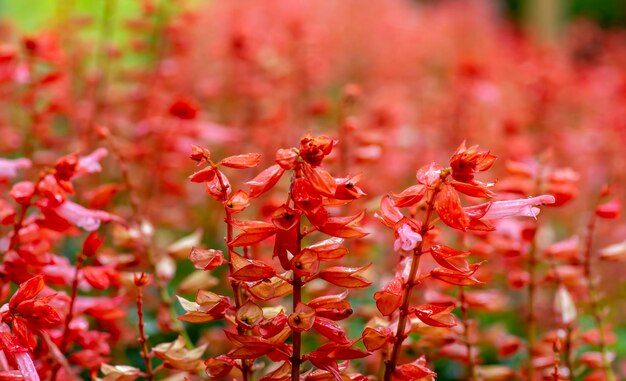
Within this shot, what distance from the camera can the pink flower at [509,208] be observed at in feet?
2.11

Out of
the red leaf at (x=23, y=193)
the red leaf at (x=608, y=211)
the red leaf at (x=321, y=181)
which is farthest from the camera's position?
the red leaf at (x=608, y=211)

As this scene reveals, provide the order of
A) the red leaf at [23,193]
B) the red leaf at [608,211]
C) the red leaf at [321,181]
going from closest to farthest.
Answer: the red leaf at [321,181] < the red leaf at [23,193] < the red leaf at [608,211]

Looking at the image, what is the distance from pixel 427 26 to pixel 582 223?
2.78 meters

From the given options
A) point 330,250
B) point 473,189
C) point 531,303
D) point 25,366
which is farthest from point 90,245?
point 531,303

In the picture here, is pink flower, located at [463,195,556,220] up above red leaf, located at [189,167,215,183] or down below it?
below

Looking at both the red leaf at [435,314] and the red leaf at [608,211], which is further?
the red leaf at [608,211]

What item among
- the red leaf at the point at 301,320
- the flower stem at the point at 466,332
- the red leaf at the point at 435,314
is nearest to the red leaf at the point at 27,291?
the red leaf at the point at 301,320

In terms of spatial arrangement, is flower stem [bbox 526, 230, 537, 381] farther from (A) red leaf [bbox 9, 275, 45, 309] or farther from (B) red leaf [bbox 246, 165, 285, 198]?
(A) red leaf [bbox 9, 275, 45, 309]

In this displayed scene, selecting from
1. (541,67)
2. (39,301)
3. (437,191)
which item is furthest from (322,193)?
(541,67)

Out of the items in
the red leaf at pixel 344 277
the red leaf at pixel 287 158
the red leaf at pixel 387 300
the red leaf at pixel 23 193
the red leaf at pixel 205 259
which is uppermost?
the red leaf at pixel 287 158

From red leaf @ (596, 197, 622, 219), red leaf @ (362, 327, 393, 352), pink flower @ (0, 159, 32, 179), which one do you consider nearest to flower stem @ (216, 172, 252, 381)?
red leaf @ (362, 327, 393, 352)

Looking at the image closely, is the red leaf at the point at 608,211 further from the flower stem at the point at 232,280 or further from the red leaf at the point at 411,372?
the flower stem at the point at 232,280

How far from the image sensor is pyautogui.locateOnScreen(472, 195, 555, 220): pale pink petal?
642mm

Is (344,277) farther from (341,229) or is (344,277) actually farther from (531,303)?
(531,303)
